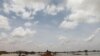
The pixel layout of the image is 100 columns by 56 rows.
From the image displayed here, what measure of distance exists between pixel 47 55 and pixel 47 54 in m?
0.23

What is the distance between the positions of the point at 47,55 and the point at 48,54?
0.94ft

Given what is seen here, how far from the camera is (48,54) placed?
3772cm

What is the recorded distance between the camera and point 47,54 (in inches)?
1486

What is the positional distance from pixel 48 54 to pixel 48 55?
32cm

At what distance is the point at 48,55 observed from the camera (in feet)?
123

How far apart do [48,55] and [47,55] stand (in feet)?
0.82

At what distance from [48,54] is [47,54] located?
20 cm

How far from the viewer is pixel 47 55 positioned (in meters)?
37.6

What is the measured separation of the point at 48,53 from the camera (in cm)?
3784

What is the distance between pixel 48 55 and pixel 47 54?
0.40 metres

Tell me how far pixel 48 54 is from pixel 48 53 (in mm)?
216
